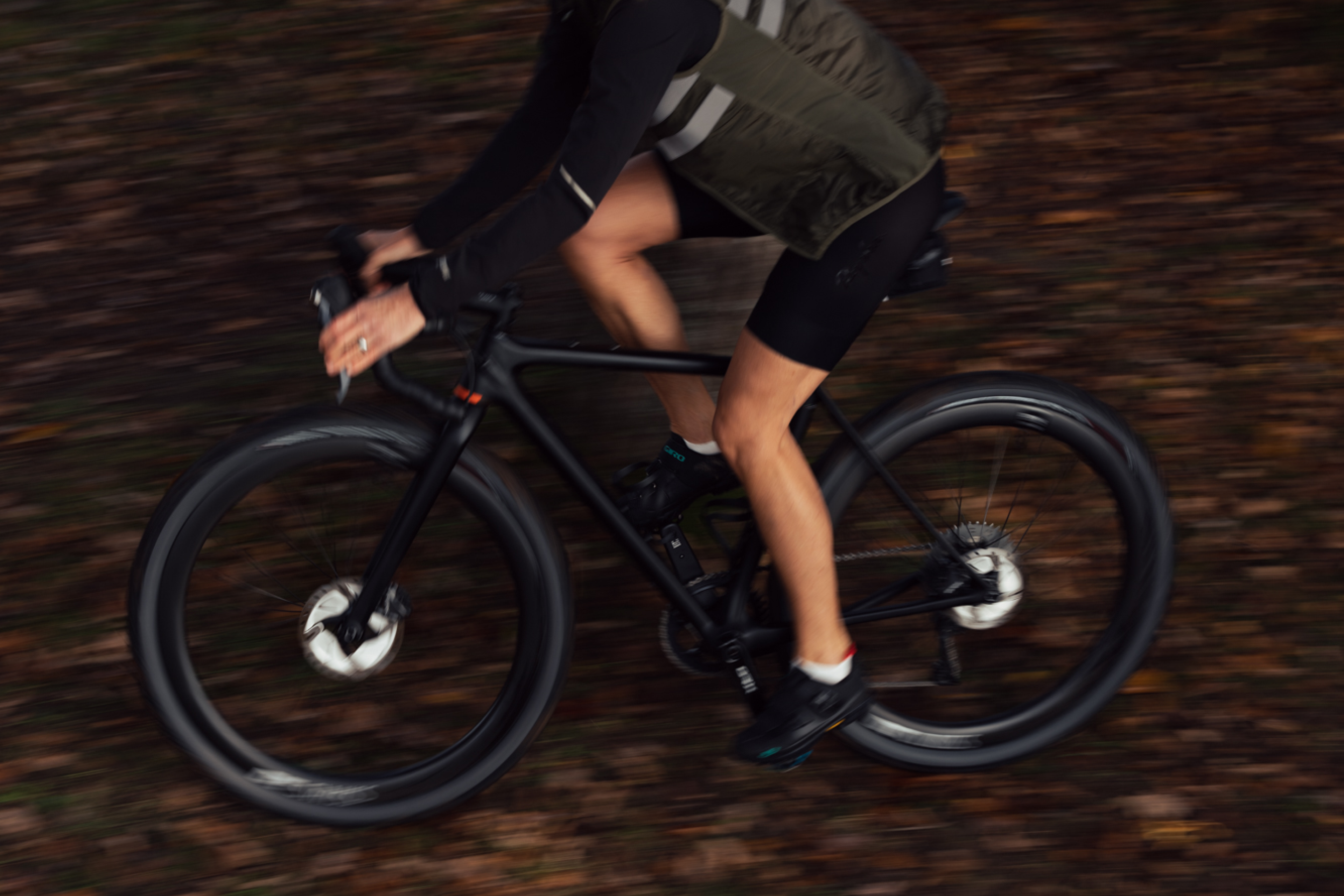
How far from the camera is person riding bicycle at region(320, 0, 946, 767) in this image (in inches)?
85.4

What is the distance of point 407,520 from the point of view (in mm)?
2582

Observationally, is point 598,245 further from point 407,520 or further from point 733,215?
point 407,520

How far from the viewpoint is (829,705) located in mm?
2838

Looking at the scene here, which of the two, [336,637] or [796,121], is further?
[336,637]

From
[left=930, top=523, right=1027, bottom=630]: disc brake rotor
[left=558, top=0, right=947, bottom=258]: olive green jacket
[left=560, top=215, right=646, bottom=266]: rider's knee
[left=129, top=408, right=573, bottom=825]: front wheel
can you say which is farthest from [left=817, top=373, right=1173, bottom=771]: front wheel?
[left=129, top=408, right=573, bottom=825]: front wheel

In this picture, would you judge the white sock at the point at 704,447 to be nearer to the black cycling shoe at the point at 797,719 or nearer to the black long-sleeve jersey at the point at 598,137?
the black cycling shoe at the point at 797,719

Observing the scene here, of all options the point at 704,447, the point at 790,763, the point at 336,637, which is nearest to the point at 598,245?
the point at 704,447

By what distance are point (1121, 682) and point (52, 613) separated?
3.28 metres

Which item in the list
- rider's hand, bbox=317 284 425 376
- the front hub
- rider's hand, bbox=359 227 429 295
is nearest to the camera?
rider's hand, bbox=317 284 425 376

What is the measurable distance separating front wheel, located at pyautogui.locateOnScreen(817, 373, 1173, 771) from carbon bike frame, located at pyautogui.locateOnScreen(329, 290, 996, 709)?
25cm

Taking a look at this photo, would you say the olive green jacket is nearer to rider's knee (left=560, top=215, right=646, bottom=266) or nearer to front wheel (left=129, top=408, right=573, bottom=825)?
rider's knee (left=560, top=215, right=646, bottom=266)

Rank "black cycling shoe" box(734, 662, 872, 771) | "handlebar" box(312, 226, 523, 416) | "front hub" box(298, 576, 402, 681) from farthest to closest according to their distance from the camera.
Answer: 1. "black cycling shoe" box(734, 662, 872, 771)
2. "front hub" box(298, 576, 402, 681)
3. "handlebar" box(312, 226, 523, 416)

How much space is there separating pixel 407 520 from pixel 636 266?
0.85 meters

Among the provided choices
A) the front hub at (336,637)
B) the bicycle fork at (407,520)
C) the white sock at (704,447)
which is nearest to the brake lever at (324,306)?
the bicycle fork at (407,520)
